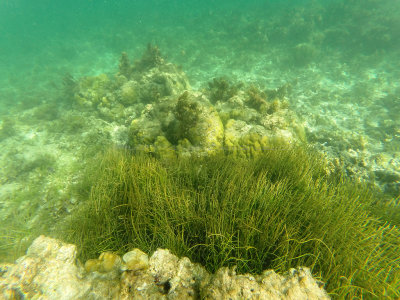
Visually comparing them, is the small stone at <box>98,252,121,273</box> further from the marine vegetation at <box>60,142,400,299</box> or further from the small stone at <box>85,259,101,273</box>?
the marine vegetation at <box>60,142,400,299</box>

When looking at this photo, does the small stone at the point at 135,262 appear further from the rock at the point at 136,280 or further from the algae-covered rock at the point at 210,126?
the algae-covered rock at the point at 210,126

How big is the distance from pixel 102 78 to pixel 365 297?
39.9 feet

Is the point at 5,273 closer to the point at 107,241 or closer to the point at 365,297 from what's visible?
the point at 107,241

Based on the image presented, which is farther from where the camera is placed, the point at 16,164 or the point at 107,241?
the point at 16,164

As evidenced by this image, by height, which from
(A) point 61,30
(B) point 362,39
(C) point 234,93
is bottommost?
(C) point 234,93

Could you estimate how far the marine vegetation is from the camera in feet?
5.95

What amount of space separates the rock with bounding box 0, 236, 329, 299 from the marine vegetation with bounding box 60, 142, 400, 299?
201 millimetres

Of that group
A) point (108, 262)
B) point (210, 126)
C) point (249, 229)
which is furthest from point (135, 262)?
point (210, 126)

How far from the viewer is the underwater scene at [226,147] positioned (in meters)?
2.04

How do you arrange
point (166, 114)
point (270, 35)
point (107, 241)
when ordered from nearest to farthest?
1. point (107, 241)
2. point (166, 114)
3. point (270, 35)

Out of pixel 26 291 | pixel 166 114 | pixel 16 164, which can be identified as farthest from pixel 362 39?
pixel 16 164

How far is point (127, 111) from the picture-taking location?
320 inches

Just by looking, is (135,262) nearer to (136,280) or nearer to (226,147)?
(136,280)

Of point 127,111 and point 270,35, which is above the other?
point 270,35
